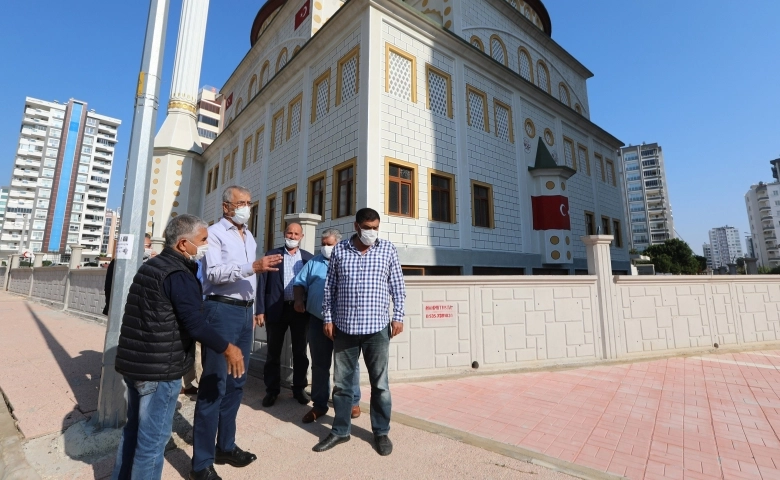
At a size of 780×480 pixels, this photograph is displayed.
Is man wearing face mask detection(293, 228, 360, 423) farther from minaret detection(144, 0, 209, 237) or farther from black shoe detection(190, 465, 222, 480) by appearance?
minaret detection(144, 0, 209, 237)

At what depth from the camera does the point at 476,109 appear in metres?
12.1

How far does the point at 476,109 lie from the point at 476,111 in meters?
0.08

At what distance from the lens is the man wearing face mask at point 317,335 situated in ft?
11.6

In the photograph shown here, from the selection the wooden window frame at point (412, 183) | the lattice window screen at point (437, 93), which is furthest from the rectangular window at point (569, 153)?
the wooden window frame at point (412, 183)

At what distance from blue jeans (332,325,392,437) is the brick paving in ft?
2.87

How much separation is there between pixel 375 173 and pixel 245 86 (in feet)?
49.4

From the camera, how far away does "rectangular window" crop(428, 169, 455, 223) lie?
10414 mm

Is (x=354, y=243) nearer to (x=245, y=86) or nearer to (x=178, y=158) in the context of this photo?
(x=245, y=86)

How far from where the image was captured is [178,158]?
20.8 metres

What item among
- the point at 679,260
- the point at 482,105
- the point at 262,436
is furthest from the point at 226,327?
the point at 679,260

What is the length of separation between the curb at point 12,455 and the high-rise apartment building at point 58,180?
8339 centimetres

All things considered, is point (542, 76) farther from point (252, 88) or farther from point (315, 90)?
point (252, 88)

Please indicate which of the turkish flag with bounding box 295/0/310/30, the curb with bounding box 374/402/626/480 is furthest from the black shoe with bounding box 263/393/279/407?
the turkish flag with bounding box 295/0/310/30

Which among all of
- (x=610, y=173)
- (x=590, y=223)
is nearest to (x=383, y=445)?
(x=590, y=223)
